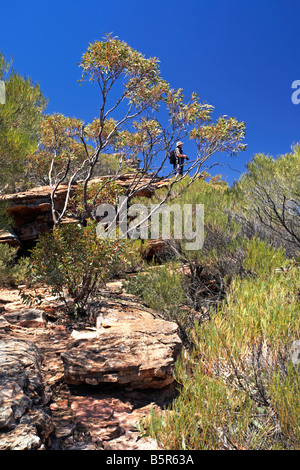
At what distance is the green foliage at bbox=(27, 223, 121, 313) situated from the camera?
17.0 feet

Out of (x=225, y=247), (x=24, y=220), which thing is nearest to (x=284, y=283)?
(x=225, y=247)

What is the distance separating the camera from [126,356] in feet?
11.3

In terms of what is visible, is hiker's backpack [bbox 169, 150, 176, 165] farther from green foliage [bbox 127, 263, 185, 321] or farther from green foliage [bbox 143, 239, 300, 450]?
green foliage [bbox 143, 239, 300, 450]

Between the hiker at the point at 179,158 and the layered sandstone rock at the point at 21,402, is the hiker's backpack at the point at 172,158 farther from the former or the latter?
the layered sandstone rock at the point at 21,402

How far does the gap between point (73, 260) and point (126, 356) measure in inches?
89.6

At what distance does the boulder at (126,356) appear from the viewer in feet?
10.7

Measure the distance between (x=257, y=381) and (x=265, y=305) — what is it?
796 millimetres

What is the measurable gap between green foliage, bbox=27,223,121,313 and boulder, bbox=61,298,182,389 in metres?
1.25

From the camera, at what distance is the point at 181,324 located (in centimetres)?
535

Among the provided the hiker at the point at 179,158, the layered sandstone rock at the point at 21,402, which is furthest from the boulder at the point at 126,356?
the hiker at the point at 179,158

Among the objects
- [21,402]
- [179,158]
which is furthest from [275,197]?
[21,402]

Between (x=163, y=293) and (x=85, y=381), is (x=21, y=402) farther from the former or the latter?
(x=163, y=293)

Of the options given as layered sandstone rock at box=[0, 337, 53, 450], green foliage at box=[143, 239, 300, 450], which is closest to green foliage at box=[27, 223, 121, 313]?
layered sandstone rock at box=[0, 337, 53, 450]
